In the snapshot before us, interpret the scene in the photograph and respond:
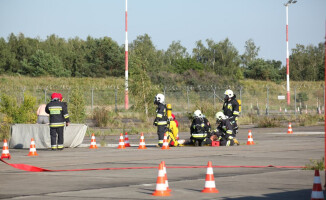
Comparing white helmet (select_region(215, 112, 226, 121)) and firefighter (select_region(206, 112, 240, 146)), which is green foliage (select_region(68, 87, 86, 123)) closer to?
firefighter (select_region(206, 112, 240, 146))

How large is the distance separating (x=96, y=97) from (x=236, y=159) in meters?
39.1

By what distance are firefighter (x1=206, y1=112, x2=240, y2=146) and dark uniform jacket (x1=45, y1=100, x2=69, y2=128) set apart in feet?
16.2

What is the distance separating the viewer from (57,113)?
20.8 metres

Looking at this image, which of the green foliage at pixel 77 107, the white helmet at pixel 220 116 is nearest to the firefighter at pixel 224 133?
the white helmet at pixel 220 116

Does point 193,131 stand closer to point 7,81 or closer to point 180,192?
point 180,192

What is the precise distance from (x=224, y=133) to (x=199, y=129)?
94 centimetres

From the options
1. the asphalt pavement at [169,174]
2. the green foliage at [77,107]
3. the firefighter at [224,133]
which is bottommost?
the asphalt pavement at [169,174]

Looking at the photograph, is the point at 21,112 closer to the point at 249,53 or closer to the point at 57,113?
the point at 57,113

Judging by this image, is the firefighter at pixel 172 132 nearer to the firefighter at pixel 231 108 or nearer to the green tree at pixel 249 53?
the firefighter at pixel 231 108

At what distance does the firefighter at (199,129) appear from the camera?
21672 millimetres

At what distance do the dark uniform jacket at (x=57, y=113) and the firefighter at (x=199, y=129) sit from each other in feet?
14.0

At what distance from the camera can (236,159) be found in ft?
54.5

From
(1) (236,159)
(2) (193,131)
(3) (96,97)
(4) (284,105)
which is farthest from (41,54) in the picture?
(1) (236,159)

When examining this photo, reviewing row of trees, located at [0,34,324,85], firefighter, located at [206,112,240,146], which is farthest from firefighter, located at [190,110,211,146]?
row of trees, located at [0,34,324,85]
